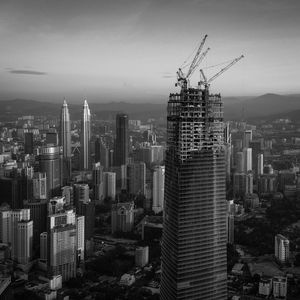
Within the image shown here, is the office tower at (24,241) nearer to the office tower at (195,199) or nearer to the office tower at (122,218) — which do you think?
the office tower at (122,218)

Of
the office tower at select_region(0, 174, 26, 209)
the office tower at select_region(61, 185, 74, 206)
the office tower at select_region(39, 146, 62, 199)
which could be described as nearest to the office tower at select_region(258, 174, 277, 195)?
the office tower at select_region(61, 185, 74, 206)

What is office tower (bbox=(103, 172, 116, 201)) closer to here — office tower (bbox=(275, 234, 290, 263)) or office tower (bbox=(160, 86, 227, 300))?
office tower (bbox=(275, 234, 290, 263))

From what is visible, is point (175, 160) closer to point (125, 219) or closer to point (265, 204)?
point (125, 219)

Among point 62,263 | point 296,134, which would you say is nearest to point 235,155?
point 296,134

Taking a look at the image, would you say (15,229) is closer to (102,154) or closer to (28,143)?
(28,143)

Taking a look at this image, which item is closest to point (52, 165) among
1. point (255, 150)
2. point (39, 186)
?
point (39, 186)

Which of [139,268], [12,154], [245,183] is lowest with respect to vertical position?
[139,268]
